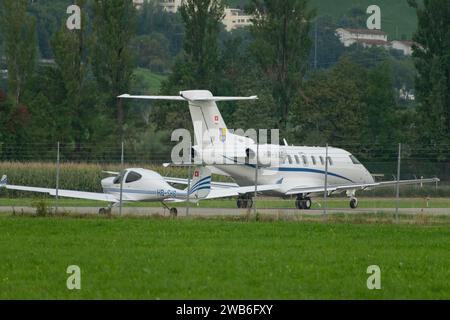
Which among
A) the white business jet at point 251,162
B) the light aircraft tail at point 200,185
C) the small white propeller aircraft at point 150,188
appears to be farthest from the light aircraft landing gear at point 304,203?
the light aircraft tail at point 200,185

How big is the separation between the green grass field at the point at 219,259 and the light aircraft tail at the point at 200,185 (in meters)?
8.10

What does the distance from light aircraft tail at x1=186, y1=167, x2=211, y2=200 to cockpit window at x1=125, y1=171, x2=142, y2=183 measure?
5.27 feet

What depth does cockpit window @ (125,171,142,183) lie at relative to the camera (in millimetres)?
36906

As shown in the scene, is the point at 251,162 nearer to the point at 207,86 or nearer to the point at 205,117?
the point at 205,117

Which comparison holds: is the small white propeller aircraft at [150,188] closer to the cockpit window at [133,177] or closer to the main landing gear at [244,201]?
the cockpit window at [133,177]

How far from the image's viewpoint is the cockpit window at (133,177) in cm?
3691

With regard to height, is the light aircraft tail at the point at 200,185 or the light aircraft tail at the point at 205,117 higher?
the light aircraft tail at the point at 205,117

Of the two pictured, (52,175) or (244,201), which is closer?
(244,201)

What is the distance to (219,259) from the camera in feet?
65.2

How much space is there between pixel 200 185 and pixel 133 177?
2039 mm

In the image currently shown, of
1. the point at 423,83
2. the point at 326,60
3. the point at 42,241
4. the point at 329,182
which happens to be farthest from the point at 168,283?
the point at 326,60

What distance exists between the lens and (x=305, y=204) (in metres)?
44.2

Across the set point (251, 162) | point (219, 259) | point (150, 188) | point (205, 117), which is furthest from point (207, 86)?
point (219, 259)
